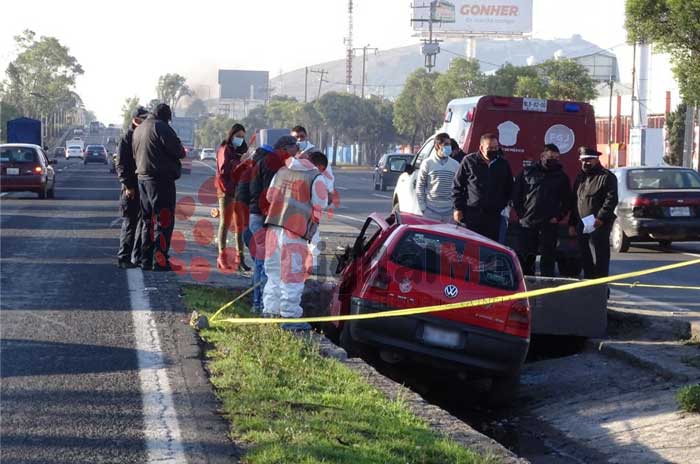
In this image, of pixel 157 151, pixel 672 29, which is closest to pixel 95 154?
pixel 672 29

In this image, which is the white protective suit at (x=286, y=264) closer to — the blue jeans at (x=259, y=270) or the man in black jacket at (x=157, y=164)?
the blue jeans at (x=259, y=270)

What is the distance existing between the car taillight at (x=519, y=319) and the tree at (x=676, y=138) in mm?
48750

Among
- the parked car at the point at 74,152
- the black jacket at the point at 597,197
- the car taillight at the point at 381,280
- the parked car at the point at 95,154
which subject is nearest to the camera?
the car taillight at the point at 381,280

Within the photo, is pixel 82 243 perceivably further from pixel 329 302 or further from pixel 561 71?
pixel 561 71

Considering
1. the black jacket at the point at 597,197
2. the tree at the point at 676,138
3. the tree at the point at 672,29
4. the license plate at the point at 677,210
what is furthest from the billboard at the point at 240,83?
the black jacket at the point at 597,197

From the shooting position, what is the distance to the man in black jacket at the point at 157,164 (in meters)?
12.0

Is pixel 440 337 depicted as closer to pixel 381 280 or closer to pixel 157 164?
pixel 381 280

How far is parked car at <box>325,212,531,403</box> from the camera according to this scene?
870 centimetres

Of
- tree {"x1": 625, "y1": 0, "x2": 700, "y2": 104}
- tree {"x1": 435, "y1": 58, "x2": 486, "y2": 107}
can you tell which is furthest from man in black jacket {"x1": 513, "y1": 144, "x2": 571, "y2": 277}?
tree {"x1": 435, "y1": 58, "x2": 486, "y2": 107}

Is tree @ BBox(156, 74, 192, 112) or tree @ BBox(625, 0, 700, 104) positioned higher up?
tree @ BBox(156, 74, 192, 112)

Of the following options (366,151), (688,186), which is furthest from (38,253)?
(366,151)

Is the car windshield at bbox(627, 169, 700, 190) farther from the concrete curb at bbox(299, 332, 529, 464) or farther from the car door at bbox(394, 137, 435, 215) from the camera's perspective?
the concrete curb at bbox(299, 332, 529, 464)

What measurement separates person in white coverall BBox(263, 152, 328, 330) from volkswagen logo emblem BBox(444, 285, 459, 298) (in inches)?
54.8

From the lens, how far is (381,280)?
883 centimetres
